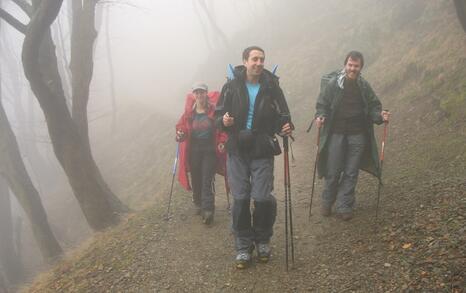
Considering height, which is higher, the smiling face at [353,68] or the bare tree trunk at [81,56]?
the bare tree trunk at [81,56]

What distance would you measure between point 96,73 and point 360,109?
4437cm

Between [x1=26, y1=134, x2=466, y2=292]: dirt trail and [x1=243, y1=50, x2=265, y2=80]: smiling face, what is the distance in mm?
2457

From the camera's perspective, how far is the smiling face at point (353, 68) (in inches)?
251

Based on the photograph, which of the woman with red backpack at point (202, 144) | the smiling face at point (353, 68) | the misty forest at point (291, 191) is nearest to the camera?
the misty forest at point (291, 191)

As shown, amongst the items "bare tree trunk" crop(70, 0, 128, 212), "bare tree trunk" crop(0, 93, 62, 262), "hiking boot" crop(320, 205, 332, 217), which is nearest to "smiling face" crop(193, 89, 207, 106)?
"hiking boot" crop(320, 205, 332, 217)

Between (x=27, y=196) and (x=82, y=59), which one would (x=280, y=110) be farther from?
(x=27, y=196)

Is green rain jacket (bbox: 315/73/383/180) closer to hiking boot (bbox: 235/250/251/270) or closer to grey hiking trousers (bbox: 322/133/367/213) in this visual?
grey hiking trousers (bbox: 322/133/367/213)

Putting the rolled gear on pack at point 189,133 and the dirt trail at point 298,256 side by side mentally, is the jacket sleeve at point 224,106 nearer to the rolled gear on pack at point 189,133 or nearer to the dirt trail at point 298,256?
the rolled gear on pack at point 189,133

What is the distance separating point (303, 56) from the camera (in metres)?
19.8

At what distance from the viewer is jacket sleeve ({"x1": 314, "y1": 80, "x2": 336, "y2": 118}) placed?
21.8 ft

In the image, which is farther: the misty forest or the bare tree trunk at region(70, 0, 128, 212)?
the bare tree trunk at region(70, 0, 128, 212)

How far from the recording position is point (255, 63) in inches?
215

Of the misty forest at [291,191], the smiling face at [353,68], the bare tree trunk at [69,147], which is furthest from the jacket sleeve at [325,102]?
the bare tree trunk at [69,147]

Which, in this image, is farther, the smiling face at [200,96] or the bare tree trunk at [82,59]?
the bare tree trunk at [82,59]
